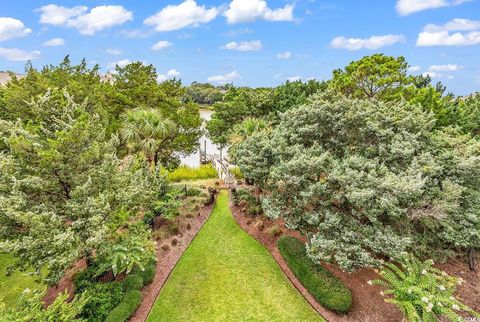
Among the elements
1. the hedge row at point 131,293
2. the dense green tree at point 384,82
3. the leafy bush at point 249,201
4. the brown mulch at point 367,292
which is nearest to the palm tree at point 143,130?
the leafy bush at point 249,201

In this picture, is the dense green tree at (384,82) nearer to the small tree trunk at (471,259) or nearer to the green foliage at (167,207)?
the small tree trunk at (471,259)

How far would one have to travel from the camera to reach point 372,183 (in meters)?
10.1

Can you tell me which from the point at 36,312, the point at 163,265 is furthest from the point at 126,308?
the point at 36,312

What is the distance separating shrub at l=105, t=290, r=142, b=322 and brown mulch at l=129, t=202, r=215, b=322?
374 millimetres

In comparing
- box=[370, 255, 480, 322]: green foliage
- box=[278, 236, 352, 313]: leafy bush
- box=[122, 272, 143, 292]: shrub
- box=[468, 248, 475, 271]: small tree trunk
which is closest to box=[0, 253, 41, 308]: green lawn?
box=[122, 272, 143, 292]: shrub

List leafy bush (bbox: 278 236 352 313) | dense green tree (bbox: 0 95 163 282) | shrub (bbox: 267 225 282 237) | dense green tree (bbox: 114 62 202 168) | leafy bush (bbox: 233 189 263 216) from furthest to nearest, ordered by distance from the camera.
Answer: dense green tree (bbox: 114 62 202 168)
leafy bush (bbox: 233 189 263 216)
shrub (bbox: 267 225 282 237)
leafy bush (bbox: 278 236 352 313)
dense green tree (bbox: 0 95 163 282)

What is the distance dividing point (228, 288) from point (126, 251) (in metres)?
4.53

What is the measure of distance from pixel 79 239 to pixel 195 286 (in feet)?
17.6

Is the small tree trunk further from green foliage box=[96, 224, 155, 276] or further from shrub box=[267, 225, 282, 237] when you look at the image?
green foliage box=[96, 224, 155, 276]

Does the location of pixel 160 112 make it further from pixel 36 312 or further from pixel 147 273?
pixel 36 312

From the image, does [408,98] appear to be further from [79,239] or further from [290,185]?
[79,239]

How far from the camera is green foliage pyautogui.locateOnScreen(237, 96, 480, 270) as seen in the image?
10188mm

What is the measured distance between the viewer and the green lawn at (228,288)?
11.0 metres

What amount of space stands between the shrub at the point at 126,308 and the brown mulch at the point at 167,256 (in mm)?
374
